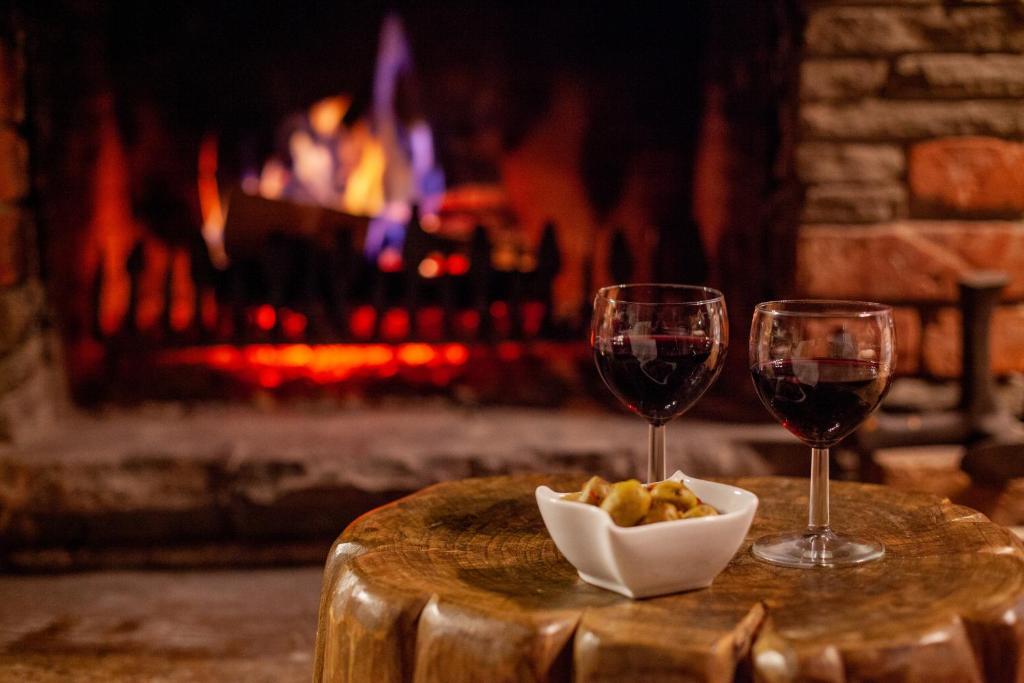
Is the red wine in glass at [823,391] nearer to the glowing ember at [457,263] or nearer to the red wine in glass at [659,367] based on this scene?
the red wine in glass at [659,367]

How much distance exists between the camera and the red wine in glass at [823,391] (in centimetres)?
Result: 104

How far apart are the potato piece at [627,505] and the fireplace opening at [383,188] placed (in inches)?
68.9

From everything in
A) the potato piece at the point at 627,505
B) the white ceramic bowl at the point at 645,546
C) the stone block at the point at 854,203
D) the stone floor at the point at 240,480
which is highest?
the stone block at the point at 854,203

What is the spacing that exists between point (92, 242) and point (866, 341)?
228cm

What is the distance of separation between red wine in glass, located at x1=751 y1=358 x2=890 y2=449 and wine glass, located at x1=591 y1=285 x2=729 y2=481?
0.07 metres

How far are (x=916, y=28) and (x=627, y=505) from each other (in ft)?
5.83

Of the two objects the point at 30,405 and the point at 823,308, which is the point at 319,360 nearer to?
the point at 30,405

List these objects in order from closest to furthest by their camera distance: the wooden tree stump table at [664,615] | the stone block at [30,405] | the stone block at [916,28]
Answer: the wooden tree stump table at [664,615], the stone block at [916,28], the stone block at [30,405]


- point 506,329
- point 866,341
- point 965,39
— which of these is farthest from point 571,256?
point 866,341

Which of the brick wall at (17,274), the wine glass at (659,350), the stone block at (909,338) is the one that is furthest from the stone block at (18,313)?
the stone block at (909,338)

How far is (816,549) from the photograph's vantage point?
1060 mm

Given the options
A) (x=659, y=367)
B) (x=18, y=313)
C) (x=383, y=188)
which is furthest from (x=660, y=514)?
(x=383, y=188)

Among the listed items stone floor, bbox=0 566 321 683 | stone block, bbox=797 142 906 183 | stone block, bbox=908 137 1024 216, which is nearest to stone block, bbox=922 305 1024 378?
stone block, bbox=908 137 1024 216

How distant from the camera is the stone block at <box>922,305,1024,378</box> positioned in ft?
7.83
